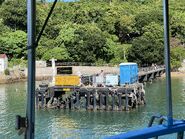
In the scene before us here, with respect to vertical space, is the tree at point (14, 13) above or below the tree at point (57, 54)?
above

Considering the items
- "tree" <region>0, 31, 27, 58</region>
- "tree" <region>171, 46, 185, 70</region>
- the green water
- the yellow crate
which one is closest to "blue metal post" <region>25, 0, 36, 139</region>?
the green water

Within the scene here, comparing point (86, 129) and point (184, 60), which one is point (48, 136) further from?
point (184, 60)

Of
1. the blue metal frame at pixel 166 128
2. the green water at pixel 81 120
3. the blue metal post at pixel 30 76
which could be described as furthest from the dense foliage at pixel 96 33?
the blue metal post at pixel 30 76

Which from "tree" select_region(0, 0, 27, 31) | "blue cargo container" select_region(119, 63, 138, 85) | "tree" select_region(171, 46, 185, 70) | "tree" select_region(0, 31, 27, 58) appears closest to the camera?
"blue cargo container" select_region(119, 63, 138, 85)

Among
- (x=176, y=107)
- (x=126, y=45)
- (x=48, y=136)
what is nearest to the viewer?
(x=48, y=136)

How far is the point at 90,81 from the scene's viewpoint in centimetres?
3700

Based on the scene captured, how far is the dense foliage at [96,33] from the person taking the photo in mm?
68438

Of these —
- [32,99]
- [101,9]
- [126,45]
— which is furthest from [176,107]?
[101,9]

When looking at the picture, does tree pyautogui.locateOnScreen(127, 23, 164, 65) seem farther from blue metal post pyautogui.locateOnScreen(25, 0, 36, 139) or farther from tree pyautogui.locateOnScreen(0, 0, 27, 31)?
blue metal post pyautogui.locateOnScreen(25, 0, 36, 139)

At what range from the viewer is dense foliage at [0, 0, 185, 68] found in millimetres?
68438

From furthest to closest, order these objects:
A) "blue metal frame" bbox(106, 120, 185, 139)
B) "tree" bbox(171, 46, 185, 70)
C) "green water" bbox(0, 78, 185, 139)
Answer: "tree" bbox(171, 46, 185, 70) < "green water" bbox(0, 78, 185, 139) < "blue metal frame" bbox(106, 120, 185, 139)

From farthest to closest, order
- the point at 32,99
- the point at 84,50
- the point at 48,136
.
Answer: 1. the point at 84,50
2. the point at 48,136
3. the point at 32,99

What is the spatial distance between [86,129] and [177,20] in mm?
52160

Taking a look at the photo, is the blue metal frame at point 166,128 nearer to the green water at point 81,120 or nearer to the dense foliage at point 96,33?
the green water at point 81,120
